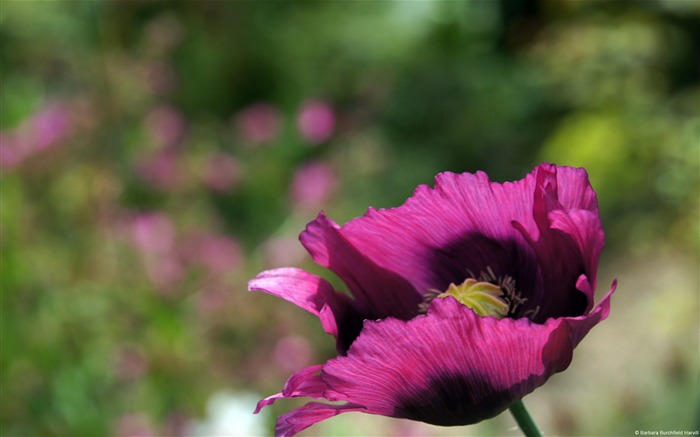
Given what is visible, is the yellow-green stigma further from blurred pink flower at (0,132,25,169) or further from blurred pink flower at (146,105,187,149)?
blurred pink flower at (146,105,187,149)

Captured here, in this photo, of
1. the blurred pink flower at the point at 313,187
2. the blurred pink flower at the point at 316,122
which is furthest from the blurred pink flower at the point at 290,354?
the blurred pink flower at the point at 316,122

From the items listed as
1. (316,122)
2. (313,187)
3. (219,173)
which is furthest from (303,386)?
(316,122)

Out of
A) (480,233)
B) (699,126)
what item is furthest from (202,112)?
(480,233)

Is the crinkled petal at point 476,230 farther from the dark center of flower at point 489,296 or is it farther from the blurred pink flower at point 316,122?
the blurred pink flower at point 316,122

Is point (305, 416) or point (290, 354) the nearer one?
point (305, 416)

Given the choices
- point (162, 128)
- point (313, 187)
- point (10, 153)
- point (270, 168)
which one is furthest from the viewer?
point (270, 168)

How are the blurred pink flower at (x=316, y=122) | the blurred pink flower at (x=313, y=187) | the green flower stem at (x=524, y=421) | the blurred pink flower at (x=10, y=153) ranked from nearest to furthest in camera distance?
the green flower stem at (x=524, y=421), the blurred pink flower at (x=10, y=153), the blurred pink flower at (x=313, y=187), the blurred pink flower at (x=316, y=122)

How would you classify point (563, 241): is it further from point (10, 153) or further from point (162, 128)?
point (162, 128)
